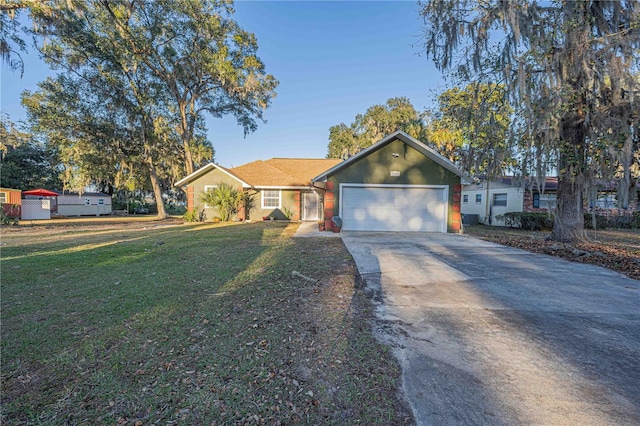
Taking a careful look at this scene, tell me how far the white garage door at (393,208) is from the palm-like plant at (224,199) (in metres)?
7.86

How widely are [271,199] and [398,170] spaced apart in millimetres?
9184

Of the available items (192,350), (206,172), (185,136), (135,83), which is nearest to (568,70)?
(192,350)

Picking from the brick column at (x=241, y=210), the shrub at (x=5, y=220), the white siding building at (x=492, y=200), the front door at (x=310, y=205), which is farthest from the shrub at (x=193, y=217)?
the white siding building at (x=492, y=200)

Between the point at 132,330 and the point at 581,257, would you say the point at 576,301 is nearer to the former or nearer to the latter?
the point at 581,257

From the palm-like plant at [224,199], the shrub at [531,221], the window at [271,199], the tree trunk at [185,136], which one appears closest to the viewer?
the shrub at [531,221]

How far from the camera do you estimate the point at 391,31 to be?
37.6 ft

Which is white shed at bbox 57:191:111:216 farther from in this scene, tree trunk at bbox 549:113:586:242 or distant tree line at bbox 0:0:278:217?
tree trunk at bbox 549:113:586:242

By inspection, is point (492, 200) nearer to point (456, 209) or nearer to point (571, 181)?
point (456, 209)

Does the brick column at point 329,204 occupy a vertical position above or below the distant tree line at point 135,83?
below

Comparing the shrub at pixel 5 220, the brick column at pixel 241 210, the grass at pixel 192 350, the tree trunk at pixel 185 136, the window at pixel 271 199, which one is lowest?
the grass at pixel 192 350

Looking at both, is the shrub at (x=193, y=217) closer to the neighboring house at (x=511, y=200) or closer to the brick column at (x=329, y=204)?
the brick column at (x=329, y=204)

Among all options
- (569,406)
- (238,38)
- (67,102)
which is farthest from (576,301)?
(67,102)

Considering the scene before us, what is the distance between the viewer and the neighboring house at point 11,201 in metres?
19.5

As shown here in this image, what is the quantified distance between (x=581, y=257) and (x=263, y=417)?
29.0 feet
